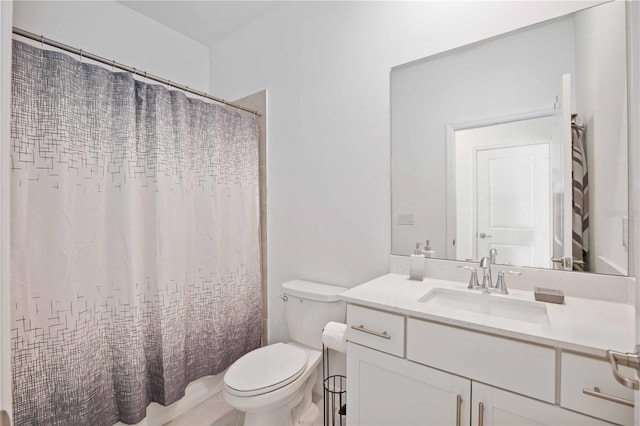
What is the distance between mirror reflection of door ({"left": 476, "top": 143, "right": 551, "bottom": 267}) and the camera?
1.24 meters

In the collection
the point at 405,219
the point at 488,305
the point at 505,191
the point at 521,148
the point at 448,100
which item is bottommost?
the point at 488,305

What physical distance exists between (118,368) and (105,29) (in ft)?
6.85

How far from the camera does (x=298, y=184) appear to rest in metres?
2.02

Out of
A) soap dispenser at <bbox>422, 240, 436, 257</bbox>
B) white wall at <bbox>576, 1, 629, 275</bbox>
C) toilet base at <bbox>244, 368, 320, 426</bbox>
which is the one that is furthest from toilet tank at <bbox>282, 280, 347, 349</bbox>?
white wall at <bbox>576, 1, 629, 275</bbox>

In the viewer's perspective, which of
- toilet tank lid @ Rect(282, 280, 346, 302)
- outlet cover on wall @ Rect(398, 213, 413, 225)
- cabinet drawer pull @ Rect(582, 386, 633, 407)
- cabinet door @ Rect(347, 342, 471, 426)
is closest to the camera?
cabinet drawer pull @ Rect(582, 386, 633, 407)

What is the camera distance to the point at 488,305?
1.20 metres

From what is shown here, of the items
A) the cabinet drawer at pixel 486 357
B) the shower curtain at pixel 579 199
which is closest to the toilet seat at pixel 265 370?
the cabinet drawer at pixel 486 357

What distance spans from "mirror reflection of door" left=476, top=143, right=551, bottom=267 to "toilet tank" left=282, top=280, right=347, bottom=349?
→ 0.80 meters

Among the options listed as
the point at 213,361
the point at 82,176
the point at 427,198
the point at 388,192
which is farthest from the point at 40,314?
the point at 427,198

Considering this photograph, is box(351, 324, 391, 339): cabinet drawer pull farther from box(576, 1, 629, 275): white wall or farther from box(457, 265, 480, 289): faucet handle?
box(576, 1, 629, 275): white wall

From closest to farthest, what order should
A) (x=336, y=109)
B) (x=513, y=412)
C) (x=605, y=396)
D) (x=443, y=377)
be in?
(x=605, y=396)
(x=513, y=412)
(x=443, y=377)
(x=336, y=109)

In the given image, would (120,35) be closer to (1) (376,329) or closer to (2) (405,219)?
(2) (405,219)

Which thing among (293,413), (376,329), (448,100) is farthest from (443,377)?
(448,100)

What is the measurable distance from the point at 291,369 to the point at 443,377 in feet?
2.68
